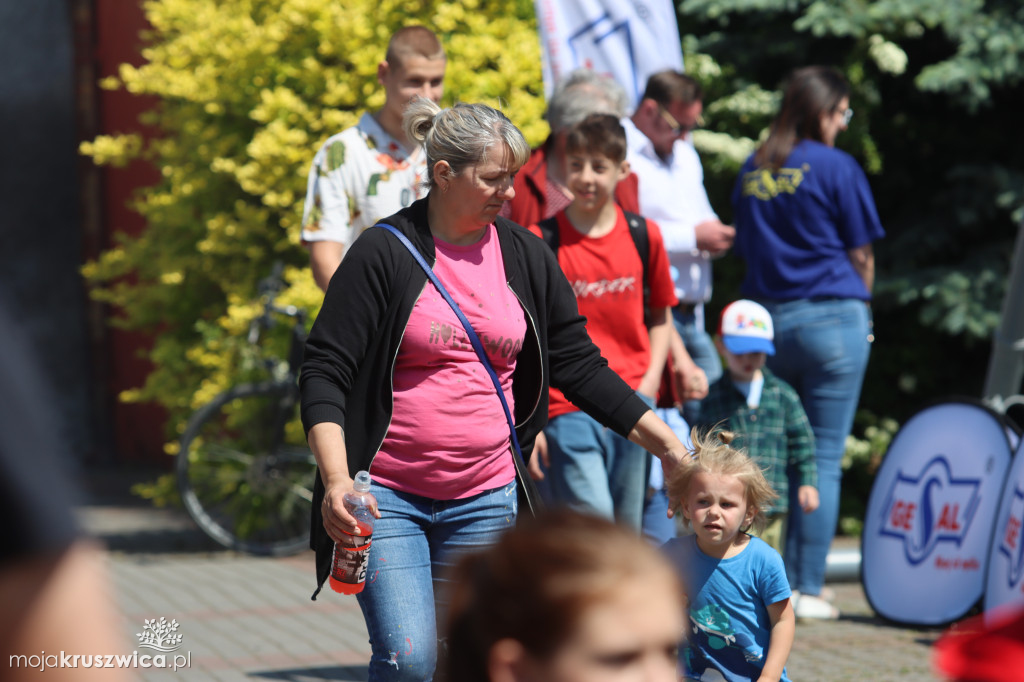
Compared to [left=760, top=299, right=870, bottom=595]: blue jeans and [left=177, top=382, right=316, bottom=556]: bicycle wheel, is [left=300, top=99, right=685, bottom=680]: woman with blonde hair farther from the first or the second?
[left=177, top=382, right=316, bottom=556]: bicycle wheel

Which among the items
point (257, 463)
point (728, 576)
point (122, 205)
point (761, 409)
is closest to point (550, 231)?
point (761, 409)

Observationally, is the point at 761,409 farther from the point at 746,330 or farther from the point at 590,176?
the point at 590,176

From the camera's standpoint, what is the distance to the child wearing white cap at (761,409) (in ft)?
17.8

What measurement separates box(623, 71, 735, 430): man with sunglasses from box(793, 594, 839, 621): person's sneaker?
1.07 metres

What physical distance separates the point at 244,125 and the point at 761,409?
167 inches

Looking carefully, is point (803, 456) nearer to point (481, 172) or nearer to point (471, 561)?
point (481, 172)

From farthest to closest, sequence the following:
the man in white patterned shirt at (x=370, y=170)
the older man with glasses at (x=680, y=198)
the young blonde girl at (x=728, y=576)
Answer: the older man with glasses at (x=680, y=198), the man in white patterned shirt at (x=370, y=170), the young blonde girl at (x=728, y=576)

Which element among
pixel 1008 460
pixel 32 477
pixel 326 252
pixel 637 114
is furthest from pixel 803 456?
pixel 32 477

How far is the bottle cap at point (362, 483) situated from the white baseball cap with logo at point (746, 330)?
2616 mm

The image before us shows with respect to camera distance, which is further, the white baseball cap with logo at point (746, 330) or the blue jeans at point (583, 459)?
the white baseball cap with logo at point (746, 330)

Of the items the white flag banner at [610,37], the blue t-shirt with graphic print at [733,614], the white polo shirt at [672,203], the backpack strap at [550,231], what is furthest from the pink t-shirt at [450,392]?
the white flag banner at [610,37]

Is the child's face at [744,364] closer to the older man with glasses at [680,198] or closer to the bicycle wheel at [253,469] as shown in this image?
the older man with glasses at [680,198]

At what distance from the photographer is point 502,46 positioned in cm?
802

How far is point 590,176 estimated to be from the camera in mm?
4547
